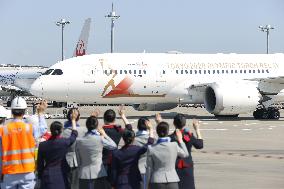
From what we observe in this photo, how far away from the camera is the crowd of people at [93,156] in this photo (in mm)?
11655

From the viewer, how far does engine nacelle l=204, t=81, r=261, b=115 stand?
40.8 metres

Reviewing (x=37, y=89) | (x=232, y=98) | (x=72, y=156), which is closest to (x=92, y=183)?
(x=72, y=156)

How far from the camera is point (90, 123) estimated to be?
497 inches

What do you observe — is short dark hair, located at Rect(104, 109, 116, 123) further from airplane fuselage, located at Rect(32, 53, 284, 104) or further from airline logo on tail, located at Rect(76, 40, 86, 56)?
airline logo on tail, located at Rect(76, 40, 86, 56)

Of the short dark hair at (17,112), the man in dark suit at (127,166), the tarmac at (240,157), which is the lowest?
the tarmac at (240,157)

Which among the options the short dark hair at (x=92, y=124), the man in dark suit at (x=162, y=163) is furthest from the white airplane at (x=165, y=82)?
the man in dark suit at (x=162, y=163)

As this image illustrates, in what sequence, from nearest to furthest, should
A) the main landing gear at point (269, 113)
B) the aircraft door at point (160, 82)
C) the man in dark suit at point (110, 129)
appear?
the man in dark suit at point (110, 129) → the aircraft door at point (160, 82) → the main landing gear at point (269, 113)

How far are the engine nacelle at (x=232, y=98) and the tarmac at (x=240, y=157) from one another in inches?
107

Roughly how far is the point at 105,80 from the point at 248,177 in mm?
23651

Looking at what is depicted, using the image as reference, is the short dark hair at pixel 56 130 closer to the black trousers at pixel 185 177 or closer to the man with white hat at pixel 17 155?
the man with white hat at pixel 17 155

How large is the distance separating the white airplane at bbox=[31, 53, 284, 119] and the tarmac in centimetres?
372

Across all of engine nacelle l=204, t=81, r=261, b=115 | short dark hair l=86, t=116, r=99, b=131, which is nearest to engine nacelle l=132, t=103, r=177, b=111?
engine nacelle l=204, t=81, r=261, b=115

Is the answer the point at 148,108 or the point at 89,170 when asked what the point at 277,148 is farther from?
the point at 148,108

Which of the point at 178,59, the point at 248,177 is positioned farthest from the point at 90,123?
→ the point at 178,59
